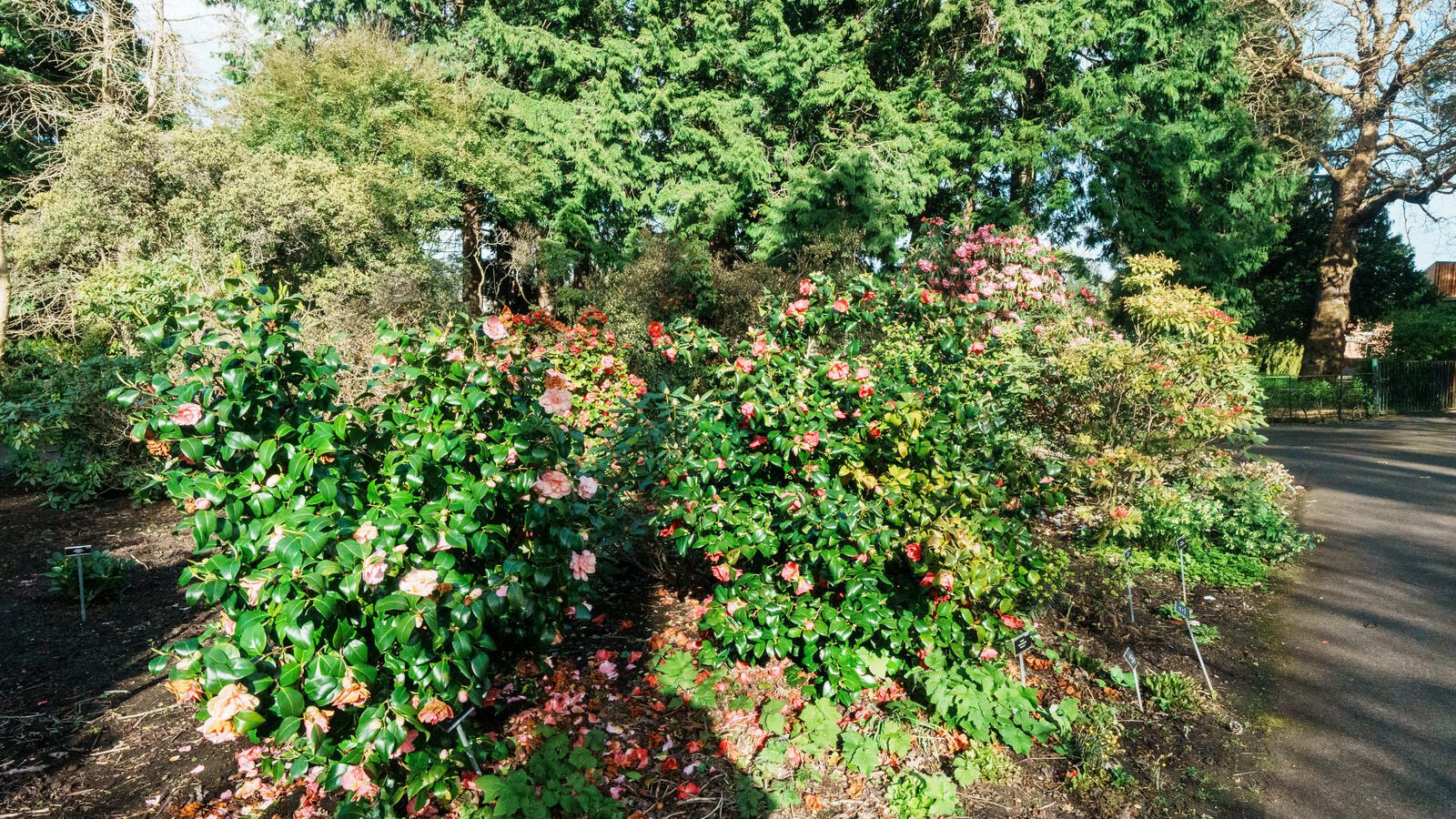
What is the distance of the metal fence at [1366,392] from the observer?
50.3 ft

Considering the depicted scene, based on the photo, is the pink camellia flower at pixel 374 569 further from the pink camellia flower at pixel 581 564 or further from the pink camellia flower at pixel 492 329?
the pink camellia flower at pixel 492 329

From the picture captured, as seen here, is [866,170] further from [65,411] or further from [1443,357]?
[1443,357]

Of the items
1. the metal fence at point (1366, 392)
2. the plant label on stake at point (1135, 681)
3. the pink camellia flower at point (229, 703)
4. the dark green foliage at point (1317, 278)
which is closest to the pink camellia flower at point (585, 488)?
the pink camellia flower at point (229, 703)

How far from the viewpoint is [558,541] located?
258 cm

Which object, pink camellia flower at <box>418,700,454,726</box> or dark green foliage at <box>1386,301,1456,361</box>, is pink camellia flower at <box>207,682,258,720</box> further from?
dark green foliage at <box>1386,301,1456,361</box>

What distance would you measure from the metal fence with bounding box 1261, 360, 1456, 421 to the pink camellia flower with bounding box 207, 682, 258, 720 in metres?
17.2

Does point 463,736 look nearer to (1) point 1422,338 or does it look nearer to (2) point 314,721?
(2) point 314,721

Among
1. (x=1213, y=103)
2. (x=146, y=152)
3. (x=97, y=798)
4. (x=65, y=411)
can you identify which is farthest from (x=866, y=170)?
(x=97, y=798)

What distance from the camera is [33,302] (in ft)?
30.3

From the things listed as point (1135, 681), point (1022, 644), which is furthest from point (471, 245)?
point (1135, 681)

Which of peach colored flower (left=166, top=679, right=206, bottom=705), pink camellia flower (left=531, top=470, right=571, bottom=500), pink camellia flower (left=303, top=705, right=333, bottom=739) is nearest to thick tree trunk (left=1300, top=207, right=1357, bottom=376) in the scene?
pink camellia flower (left=531, top=470, right=571, bottom=500)

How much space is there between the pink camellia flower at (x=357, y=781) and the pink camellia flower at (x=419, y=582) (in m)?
0.54

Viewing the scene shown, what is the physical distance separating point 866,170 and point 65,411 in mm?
11873

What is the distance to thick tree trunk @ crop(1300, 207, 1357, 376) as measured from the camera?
16.7 meters
